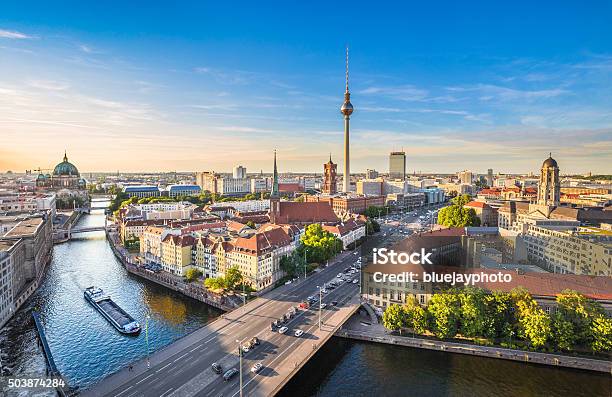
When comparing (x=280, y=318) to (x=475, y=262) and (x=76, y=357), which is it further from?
(x=475, y=262)

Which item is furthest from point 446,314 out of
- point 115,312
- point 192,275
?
point 115,312

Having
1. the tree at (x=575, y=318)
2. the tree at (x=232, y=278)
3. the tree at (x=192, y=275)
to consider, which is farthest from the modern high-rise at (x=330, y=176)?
the tree at (x=575, y=318)

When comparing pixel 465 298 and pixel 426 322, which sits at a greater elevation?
pixel 465 298

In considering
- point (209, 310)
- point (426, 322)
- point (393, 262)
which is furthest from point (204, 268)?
point (426, 322)

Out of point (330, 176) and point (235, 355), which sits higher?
point (330, 176)

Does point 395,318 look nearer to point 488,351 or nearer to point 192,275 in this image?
point 488,351
